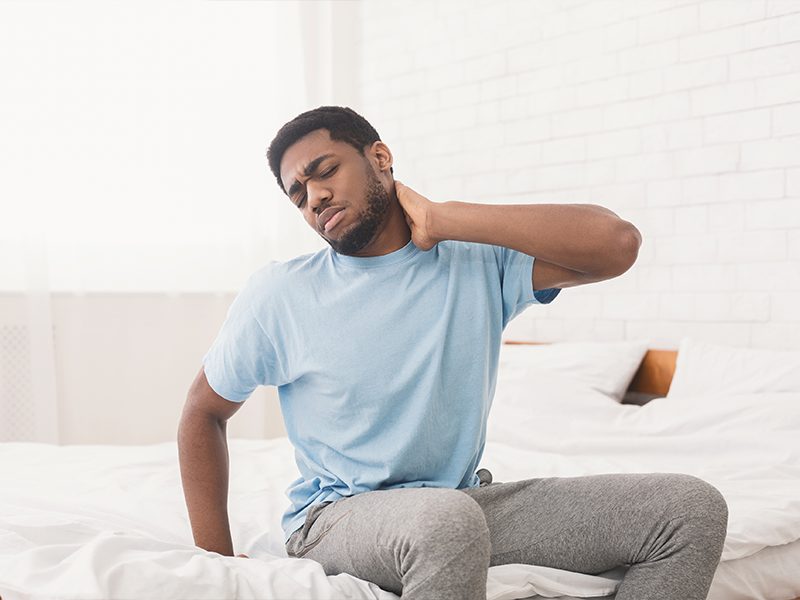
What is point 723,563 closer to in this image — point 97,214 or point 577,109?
point 577,109

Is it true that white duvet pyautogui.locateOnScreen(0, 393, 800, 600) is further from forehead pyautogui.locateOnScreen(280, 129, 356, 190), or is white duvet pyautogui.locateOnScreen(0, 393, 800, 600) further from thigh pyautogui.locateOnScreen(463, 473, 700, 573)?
forehead pyautogui.locateOnScreen(280, 129, 356, 190)

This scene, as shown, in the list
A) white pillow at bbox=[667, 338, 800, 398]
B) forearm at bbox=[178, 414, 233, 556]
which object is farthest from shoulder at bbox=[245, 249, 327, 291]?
white pillow at bbox=[667, 338, 800, 398]

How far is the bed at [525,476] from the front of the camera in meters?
1.19

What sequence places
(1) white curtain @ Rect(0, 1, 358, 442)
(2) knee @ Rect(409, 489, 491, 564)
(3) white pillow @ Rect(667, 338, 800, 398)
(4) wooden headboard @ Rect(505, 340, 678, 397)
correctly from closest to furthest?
1. (2) knee @ Rect(409, 489, 491, 564)
2. (3) white pillow @ Rect(667, 338, 800, 398)
3. (4) wooden headboard @ Rect(505, 340, 678, 397)
4. (1) white curtain @ Rect(0, 1, 358, 442)

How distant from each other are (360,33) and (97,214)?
1464mm

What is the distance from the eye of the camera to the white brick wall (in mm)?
2736

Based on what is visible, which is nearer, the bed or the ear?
the bed

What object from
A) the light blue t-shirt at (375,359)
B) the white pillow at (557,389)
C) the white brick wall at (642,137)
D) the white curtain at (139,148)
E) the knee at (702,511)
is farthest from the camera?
the white curtain at (139,148)

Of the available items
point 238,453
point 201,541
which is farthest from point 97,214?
point 201,541

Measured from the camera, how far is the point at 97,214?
10.7 ft

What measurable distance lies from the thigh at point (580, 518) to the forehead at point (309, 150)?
616mm

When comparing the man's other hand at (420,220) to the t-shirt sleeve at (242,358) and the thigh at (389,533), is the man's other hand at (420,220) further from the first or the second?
the thigh at (389,533)

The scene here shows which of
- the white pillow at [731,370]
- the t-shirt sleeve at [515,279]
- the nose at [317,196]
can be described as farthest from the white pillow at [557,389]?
the nose at [317,196]

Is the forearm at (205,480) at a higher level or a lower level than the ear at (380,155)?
lower
